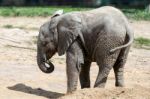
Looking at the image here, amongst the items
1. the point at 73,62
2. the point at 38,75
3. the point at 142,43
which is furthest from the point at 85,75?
the point at 142,43

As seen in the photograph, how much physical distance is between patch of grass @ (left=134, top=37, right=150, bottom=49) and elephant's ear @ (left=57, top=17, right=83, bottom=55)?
25.8ft

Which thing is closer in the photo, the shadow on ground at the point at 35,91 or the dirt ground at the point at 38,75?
the dirt ground at the point at 38,75

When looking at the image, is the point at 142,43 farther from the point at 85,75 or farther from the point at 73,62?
the point at 73,62

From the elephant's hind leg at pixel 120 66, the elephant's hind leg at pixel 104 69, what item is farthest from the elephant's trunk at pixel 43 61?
the elephant's hind leg at pixel 120 66

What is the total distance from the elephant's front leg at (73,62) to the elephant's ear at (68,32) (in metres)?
0.10

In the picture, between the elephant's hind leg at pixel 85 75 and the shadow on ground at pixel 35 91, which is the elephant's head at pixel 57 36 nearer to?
the shadow on ground at pixel 35 91

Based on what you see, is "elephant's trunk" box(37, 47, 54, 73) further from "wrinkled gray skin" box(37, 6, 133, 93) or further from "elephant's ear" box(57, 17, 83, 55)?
"elephant's ear" box(57, 17, 83, 55)

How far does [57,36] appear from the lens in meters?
9.56

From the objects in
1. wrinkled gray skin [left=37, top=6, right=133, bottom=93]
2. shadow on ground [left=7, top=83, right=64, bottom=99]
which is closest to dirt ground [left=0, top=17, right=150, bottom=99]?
shadow on ground [left=7, top=83, right=64, bottom=99]

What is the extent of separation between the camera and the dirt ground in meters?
8.93

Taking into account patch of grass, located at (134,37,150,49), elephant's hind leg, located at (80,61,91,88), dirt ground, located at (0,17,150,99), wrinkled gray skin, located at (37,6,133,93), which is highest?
wrinkled gray skin, located at (37,6,133,93)

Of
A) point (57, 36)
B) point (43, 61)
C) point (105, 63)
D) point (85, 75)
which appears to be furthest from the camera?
point (85, 75)

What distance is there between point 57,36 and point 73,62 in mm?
554

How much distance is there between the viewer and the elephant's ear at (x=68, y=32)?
9.38 metres
